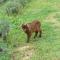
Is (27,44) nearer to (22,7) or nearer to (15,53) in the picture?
(15,53)

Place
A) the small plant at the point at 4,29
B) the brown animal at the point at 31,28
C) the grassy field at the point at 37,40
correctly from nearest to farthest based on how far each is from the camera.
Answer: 1. the grassy field at the point at 37,40
2. the brown animal at the point at 31,28
3. the small plant at the point at 4,29

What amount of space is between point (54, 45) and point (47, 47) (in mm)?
243

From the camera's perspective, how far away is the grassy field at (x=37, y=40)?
30.7 ft

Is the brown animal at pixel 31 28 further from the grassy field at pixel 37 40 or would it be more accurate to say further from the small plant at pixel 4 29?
the small plant at pixel 4 29

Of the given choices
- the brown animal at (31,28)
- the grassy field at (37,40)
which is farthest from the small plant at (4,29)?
the brown animal at (31,28)

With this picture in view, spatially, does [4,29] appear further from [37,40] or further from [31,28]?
[37,40]

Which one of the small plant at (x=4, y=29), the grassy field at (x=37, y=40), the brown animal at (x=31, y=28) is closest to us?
the grassy field at (x=37, y=40)

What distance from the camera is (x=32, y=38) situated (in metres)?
10.8

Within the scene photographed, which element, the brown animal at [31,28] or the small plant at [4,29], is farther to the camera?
the small plant at [4,29]

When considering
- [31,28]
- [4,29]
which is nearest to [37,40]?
[31,28]

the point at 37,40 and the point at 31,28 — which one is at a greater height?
the point at 31,28

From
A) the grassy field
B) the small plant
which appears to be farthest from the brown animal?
the small plant

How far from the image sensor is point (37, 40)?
1062 centimetres

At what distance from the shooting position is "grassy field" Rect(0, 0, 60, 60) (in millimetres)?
9359
